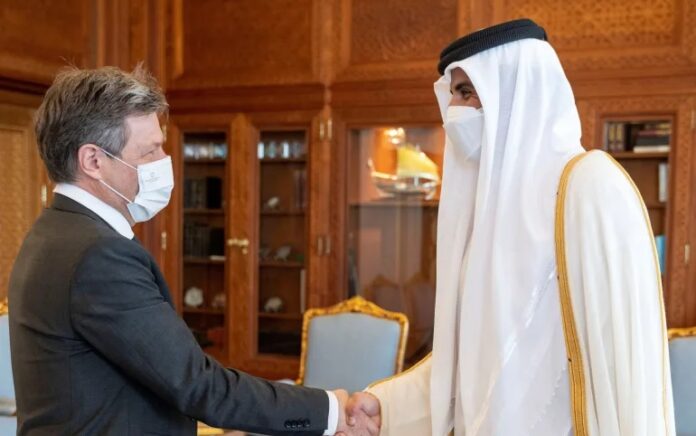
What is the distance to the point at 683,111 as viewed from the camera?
3.01 m

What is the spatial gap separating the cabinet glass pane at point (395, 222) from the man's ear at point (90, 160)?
2.33 m

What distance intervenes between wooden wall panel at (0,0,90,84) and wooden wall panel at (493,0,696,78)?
2.51m

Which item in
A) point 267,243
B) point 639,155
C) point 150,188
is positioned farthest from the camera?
point 267,243

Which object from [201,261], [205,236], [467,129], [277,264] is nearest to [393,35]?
[277,264]

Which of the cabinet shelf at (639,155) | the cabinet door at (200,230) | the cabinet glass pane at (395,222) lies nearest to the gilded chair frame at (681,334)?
the cabinet shelf at (639,155)

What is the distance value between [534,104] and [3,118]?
3208 millimetres

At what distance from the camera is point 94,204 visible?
134 centimetres

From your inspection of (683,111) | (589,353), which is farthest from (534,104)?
(683,111)

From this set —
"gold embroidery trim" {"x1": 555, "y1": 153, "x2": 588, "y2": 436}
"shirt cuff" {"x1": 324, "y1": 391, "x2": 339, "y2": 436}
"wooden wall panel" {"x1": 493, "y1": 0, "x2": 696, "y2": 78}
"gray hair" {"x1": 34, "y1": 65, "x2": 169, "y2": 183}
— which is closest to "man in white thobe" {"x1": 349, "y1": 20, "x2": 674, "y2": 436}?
"gold embroidery trim" {"x1": 555, "y1": 153, "x2": 588, "y2": 436}

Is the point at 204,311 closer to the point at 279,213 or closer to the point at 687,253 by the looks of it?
the point at 279,213

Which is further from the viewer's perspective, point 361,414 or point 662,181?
point 662,181

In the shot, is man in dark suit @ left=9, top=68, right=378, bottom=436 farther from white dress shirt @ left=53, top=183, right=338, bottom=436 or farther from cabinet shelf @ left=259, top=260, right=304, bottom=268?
cabinet shelf @ left=259, top=260, right=304, bottom=268

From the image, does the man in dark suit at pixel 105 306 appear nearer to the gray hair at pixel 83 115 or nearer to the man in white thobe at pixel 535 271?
the gray hair at pixel 83 115

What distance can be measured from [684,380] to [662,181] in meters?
1.02
